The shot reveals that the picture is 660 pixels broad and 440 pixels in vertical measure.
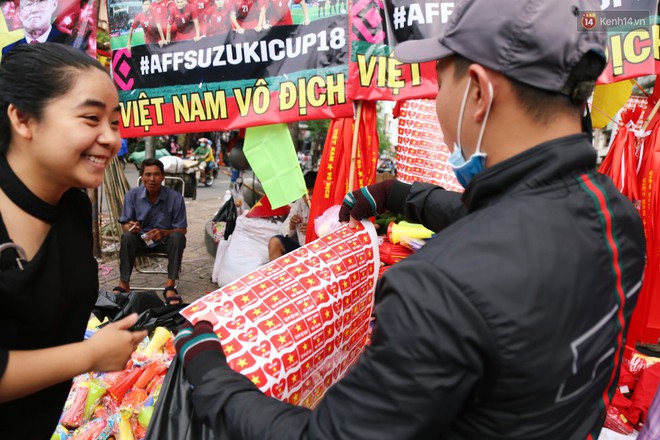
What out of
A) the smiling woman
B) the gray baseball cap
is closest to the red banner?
the smiling woman

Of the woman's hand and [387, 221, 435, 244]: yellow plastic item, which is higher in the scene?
the woman's hand

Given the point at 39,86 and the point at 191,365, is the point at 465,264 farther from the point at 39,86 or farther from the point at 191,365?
the point at 39,86

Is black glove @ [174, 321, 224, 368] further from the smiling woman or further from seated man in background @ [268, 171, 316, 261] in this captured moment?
seated man in background @ [268, 171, 316, 261]

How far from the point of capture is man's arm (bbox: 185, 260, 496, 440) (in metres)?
0.71

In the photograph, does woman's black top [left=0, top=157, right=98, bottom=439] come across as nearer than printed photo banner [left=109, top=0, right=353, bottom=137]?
Yes

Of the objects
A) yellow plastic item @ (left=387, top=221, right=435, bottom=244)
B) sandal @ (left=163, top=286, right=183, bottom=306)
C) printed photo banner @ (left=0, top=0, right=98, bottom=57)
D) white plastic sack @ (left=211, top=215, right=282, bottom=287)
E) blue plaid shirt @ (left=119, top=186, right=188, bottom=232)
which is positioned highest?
printed photo banner @ (left=0, top=0, right=98, bottom=57)

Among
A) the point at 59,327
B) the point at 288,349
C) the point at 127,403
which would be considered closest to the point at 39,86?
the point at 59,327

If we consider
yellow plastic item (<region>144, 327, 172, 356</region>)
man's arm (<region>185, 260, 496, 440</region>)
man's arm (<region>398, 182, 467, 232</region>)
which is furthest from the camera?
yellow plastic item (<region>144, 327, 172, 356</region>)

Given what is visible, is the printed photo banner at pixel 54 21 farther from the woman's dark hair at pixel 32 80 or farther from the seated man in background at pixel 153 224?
the woman's dark hair at pixel 32 80

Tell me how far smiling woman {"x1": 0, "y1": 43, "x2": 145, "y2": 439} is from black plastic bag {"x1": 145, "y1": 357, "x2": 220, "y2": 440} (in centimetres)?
14

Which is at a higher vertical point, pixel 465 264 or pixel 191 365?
pixel 465 264

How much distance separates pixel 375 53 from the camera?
3102 mm

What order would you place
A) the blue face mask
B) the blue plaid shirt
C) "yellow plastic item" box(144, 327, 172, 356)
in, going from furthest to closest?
the blue plaid shirt, "yellow plastic item" box(144, 327, 172, 356), the blue face mask

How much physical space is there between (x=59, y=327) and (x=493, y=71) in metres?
1.23
